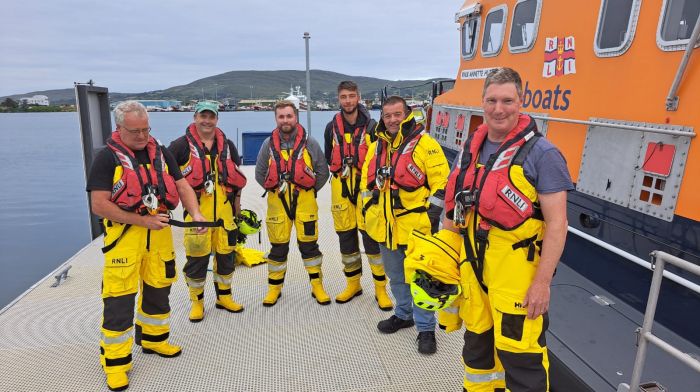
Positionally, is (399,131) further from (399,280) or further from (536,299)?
(536,299)

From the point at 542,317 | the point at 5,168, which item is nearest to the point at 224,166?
the point at 542,317

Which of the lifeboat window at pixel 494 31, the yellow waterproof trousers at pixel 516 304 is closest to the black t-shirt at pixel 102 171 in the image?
the yellow waterproof trousers at pixel 516 304

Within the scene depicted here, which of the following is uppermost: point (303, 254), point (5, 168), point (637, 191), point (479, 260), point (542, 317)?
point (637, 191)

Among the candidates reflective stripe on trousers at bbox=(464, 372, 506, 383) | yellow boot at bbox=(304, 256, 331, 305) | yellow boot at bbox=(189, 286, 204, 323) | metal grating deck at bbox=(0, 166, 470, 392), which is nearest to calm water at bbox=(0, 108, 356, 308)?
metal grating deck at bbox=(0, 166, 470, 392)

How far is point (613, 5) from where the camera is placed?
2.79 metres

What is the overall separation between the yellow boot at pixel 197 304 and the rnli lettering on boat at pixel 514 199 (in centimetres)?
250

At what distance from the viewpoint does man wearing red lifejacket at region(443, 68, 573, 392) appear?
1.62 meters

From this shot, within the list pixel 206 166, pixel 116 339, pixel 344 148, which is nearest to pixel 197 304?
pixel 116 339

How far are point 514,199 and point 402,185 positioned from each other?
1172 mm

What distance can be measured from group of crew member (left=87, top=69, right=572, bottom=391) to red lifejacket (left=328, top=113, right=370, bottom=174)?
0.5 inches

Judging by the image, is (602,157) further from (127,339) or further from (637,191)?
(127,339)

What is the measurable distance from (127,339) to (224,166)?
4.29 feet

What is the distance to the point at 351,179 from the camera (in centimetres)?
349

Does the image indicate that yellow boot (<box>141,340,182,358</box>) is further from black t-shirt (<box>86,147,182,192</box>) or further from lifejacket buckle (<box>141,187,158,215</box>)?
black t-shirt (<box>86,147,182,192</box>)
